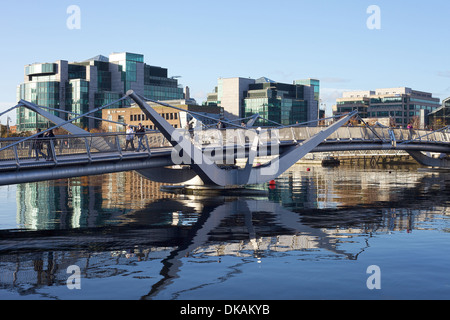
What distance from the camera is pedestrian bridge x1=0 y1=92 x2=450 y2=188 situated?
24016 millimetres

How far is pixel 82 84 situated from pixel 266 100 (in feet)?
165

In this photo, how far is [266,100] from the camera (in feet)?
555

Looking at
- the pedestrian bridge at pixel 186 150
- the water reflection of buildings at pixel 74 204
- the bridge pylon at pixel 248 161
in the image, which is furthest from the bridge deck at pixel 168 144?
the water reflection of buildings at pixel 74 204

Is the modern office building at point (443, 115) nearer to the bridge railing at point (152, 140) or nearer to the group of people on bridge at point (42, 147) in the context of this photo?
the bridge railing at point (152, 140)

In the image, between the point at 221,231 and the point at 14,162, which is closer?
the point at 221,231

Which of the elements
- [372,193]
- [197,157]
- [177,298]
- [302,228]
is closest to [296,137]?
[372,193]

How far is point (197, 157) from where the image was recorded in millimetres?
31844

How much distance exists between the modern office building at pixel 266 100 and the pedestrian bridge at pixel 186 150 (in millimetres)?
119541

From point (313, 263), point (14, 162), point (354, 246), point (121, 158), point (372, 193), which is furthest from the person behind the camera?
point (372, 193)

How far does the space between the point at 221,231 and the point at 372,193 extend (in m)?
19.1

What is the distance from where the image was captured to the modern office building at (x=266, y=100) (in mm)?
170325
